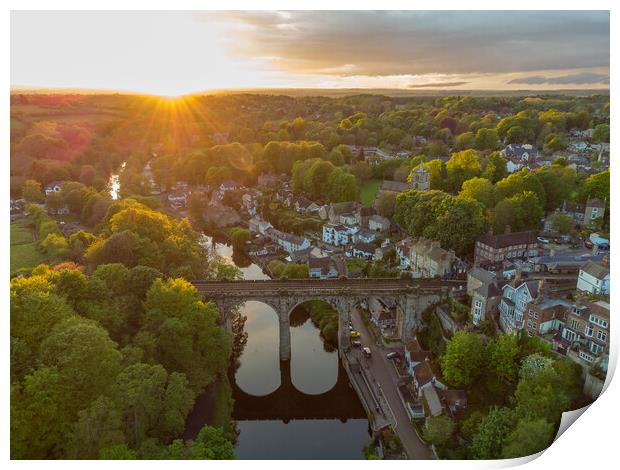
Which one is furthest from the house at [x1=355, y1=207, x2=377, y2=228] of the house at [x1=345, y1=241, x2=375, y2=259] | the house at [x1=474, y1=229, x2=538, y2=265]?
the house at [x1=474, y1=229, x2=538, y2=265]

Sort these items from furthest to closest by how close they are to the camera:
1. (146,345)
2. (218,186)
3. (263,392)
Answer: (218,186)
(263,392)
(146,345)

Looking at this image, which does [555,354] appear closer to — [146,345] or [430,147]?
[146,345]

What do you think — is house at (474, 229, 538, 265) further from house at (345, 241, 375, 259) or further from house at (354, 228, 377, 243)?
house at (354, 228, 377, 243)

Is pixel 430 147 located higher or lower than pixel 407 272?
higher

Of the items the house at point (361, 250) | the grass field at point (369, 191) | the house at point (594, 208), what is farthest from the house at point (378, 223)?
the house at point (594, 208)

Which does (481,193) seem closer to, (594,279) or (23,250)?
(594,279)

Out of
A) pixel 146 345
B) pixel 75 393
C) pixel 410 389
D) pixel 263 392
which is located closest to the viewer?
pixel 75 393

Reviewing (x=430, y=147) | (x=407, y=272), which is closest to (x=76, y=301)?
(x=407, y=272)
